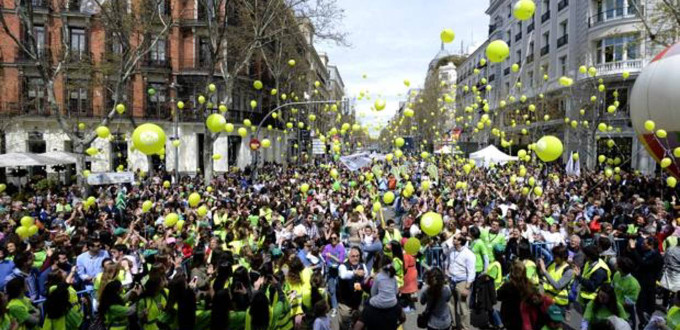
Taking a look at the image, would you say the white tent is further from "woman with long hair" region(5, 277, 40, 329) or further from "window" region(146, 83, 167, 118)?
"window" region(146, 83, 167, 118)

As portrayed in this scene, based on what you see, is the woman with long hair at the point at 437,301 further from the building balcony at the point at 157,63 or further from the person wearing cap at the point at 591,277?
the building balcony at the point at 157,63

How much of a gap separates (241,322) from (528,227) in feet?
21.3

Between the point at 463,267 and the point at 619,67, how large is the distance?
28.3 m

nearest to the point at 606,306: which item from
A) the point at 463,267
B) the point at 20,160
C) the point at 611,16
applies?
the point at 463,267

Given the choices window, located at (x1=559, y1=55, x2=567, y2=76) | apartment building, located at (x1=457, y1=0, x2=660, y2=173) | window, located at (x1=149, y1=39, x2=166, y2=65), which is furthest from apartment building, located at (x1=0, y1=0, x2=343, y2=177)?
window, located at (x1=559, y1=55, x2=567, y2=76)

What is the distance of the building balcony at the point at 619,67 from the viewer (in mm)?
28719

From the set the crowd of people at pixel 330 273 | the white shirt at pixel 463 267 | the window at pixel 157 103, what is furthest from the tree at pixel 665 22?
the window at pixel 157 103

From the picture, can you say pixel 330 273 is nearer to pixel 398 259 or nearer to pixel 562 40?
pixel 398 259

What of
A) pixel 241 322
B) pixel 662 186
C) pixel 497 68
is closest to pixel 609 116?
pixel 662 186

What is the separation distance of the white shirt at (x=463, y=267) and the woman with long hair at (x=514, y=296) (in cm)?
149

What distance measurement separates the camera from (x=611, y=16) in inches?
1160

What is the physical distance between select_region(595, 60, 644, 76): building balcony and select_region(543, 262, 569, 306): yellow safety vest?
91.4 feet

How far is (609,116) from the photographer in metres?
29.0

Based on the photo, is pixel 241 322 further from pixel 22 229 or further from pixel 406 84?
pixel 406 84
